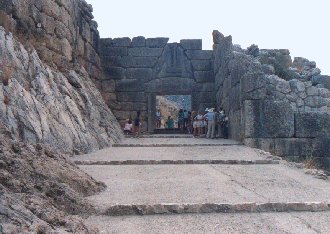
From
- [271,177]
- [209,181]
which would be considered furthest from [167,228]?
[271,177]

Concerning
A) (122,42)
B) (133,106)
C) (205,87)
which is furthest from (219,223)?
(122,42)

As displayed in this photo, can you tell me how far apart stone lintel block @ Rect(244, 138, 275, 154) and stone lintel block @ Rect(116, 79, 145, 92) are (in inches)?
264

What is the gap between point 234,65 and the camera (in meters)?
11.0

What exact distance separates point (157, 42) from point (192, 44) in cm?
131

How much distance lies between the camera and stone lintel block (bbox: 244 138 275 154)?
30.2ft

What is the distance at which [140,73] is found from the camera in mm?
15250

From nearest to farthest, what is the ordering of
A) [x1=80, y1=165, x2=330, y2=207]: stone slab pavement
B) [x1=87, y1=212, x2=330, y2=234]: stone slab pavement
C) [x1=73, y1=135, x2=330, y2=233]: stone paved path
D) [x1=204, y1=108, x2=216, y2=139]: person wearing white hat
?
[x1=87, y1=212, x2=330, y2=234]: stone slab pavement, [x1=73, y1=135, x2=330, y2=233]: stone paved path, [x1=80, y1=165, x2=330, y2=207]: stone slab pavement, [x1=204, y1=108, x2=216, y2=139]: person wearing white hat

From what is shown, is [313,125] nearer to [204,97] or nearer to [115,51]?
[204,97]

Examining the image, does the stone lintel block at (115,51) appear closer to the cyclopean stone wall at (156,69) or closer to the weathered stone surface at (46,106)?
the cyclopean stone wall at (156,69)

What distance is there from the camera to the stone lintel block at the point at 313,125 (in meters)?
9.28

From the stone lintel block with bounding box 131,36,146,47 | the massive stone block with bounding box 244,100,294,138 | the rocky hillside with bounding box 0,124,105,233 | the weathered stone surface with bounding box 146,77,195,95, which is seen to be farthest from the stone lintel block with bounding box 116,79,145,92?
the rocky hillside with bounding box 0,124,105,233

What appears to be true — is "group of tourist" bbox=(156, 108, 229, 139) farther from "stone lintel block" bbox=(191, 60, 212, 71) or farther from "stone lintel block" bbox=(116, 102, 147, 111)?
"stone lintel block" bbox=(116, 102, 147, 111)

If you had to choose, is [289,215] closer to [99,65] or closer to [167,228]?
[167,228]

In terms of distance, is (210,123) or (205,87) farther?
(205,87)
